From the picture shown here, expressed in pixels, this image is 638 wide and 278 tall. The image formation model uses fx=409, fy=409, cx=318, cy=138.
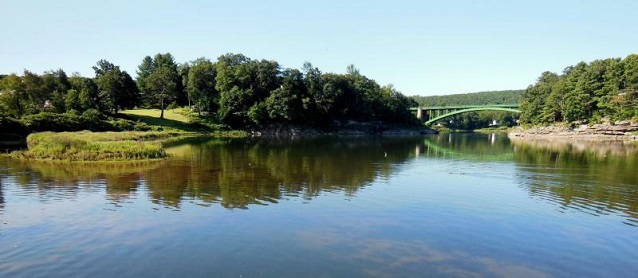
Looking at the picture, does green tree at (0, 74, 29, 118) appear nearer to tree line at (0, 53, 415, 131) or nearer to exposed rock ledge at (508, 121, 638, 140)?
tree line at (0, 53, 415, 131)

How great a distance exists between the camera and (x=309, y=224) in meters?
20.0

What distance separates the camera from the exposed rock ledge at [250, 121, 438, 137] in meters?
126

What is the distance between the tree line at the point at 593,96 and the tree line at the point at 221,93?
2113 inches

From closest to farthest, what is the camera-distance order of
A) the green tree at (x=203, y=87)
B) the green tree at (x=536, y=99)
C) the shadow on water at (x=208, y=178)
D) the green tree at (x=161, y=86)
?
the shadow on water at (x=208, y=178), the green tree at (x=161, y=86), the green tree at (x=203, y=87), the green tree at (x=536, y=99)

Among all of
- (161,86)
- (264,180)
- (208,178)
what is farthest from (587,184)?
(161,86)

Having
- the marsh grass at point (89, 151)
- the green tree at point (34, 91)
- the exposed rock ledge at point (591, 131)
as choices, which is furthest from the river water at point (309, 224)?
the exposed rock ledge at point (591, 131)

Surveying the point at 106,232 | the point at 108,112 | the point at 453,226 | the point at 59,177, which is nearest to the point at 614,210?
the point at 453,226

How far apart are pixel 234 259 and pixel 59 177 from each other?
957 inches

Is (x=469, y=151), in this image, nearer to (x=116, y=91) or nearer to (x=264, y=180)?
(x=264, y=180)

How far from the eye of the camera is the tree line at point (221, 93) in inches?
3607

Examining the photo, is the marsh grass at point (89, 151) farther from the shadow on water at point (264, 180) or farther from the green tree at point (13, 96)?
the green tree at point (13, 96)

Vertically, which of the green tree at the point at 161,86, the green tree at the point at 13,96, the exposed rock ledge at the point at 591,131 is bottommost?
the exposed rock ledge at the point at 591,131

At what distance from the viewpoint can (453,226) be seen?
20.1 m

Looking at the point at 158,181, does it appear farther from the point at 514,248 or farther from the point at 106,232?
the point at 514,248
